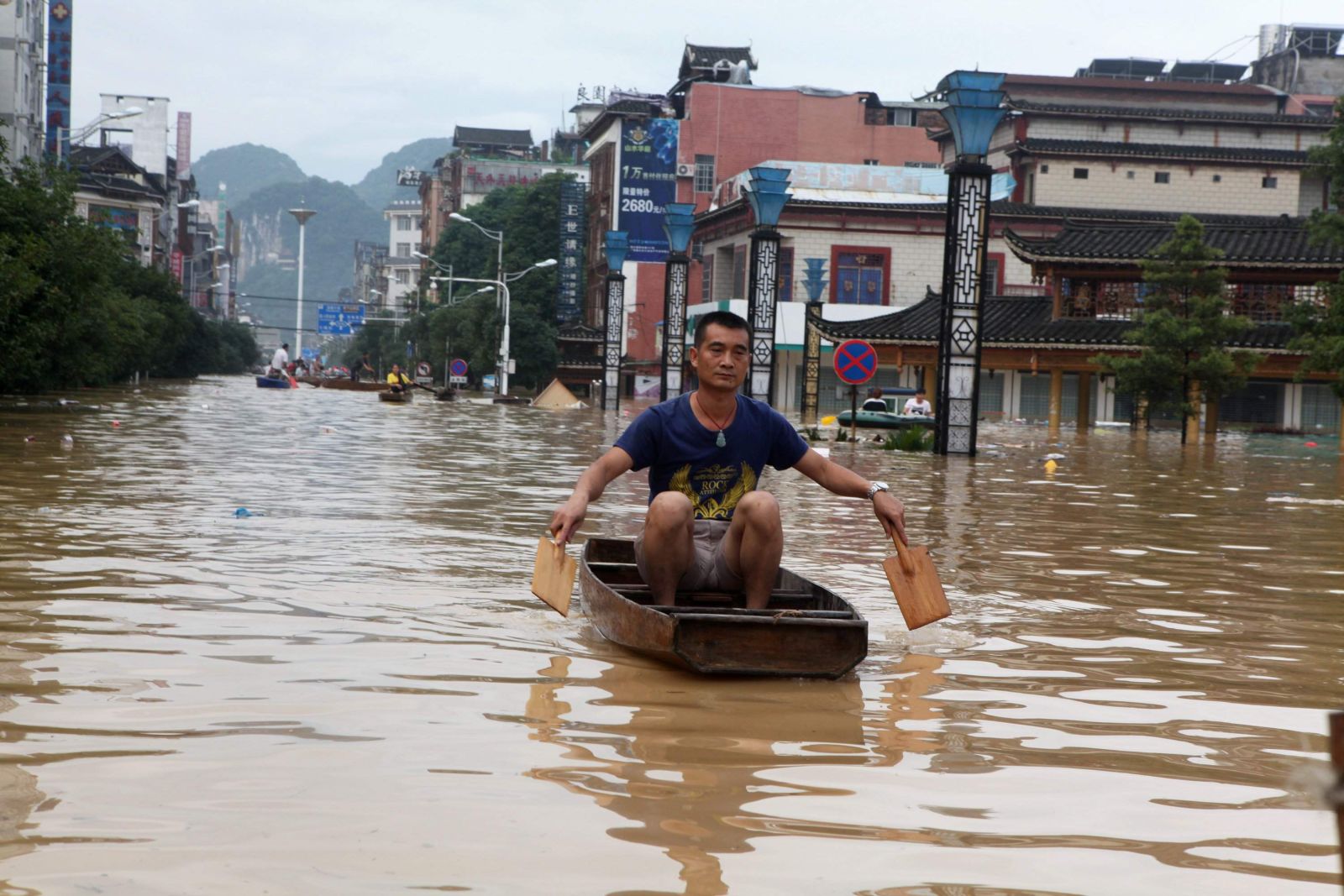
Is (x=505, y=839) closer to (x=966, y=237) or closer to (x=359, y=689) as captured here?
(x=359, y=689)

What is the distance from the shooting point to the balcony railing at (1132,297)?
149 ft

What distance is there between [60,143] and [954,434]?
2403 inches

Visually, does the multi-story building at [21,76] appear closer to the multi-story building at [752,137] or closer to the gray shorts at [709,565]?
the multi-story building at [752,137]

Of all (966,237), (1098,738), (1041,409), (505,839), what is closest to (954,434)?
(966,237)

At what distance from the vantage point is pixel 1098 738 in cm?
557

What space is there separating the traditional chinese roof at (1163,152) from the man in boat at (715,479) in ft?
Answer: 189

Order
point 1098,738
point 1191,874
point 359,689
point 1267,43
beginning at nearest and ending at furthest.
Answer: point 1191,874
point 1098,738
point 359,689
point 1267,43

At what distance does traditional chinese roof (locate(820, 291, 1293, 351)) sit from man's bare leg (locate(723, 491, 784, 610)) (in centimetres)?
3825

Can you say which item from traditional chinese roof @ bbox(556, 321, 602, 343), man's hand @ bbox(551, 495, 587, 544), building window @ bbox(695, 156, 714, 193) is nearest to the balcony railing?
building window @ bbox(695, 156, 714, 193)

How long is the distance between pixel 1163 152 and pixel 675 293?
70.4 ft

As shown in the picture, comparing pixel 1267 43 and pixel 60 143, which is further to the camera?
pixel 1267 43

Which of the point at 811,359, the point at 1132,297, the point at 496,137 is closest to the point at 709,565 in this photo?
the point at 1132,297

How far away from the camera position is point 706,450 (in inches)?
285

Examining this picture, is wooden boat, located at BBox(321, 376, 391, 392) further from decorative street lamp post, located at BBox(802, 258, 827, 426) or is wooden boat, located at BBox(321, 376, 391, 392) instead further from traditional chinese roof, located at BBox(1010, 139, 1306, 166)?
traditional chinese roof, located at BBox(1010, 139, 1306, 166)
